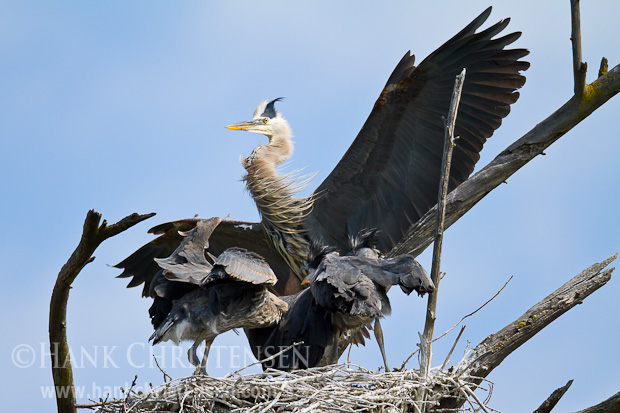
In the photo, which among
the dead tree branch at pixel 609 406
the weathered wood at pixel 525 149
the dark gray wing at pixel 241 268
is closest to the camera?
the dead tree branch at pixel 609 406

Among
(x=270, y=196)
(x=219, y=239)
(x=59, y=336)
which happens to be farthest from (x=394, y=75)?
(x=59, y=336)

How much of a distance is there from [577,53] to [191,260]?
300 centimetres

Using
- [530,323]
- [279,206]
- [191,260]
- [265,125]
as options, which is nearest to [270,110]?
[265,125]

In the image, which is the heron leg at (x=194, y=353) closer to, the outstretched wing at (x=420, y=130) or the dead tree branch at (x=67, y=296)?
the dead tree branch at (x=67, y=296)

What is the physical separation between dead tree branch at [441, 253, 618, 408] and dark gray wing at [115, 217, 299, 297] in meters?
3.05

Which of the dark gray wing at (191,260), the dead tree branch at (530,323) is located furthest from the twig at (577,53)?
the dark gray wing at (191,260)

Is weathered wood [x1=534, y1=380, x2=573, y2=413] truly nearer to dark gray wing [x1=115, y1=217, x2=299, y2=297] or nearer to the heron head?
dark gray wing [x1=115, y1=217, x2=299, y2=297]

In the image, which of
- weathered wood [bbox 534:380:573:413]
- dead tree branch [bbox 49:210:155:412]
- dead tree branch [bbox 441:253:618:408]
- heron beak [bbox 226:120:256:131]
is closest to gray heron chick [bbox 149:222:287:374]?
dead tree branch [bbox 49:210:155:412]

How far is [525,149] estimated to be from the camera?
20.3ft

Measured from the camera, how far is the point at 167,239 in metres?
8.18

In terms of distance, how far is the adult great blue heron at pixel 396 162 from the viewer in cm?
711

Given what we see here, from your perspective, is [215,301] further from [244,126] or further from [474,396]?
[244,126]

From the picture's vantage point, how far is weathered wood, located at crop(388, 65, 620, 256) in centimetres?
602

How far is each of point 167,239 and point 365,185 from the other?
205 cm
